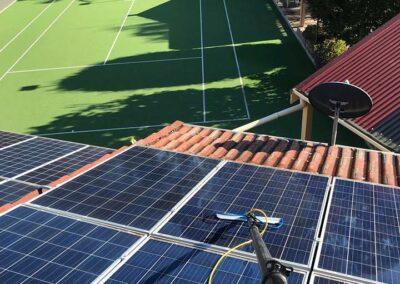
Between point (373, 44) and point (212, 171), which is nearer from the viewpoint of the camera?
point (212, 171)

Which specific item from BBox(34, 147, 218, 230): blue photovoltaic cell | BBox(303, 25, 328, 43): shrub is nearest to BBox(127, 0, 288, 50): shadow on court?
BBox(303, 25, 328, 43): shrub

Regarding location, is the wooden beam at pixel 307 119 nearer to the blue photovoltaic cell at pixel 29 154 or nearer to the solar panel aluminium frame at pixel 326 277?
the blue photovoltaic cell at pixel 29 154

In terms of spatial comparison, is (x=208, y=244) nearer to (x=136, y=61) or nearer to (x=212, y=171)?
(x=212, y=171)

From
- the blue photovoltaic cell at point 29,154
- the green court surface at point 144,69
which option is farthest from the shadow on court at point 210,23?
the blue photovoltaic cell at point 29,154

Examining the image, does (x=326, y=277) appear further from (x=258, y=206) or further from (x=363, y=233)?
(x=258, y=206)

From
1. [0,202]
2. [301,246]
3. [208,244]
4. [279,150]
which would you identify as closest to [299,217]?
[301,246]

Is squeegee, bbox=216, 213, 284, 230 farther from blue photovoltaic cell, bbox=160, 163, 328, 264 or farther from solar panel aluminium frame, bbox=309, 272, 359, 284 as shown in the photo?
solar panel aluminium frame, bbox=309, 272, 359, 284
